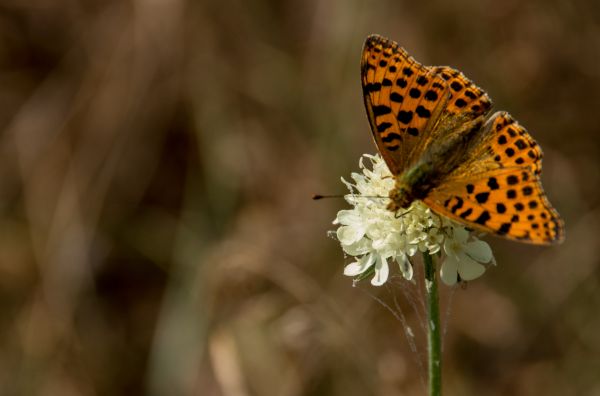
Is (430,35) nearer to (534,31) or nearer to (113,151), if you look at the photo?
(534,31)

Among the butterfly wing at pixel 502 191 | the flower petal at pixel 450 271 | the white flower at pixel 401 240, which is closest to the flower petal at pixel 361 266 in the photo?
the white flower at pixel 401 240

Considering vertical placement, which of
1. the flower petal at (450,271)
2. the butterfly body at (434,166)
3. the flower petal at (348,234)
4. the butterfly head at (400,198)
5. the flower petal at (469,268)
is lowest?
the flower petal at (348,234)

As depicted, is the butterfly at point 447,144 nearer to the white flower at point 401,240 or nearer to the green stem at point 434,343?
the white flower at point 401,240

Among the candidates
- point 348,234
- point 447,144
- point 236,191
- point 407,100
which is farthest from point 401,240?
point 236,191

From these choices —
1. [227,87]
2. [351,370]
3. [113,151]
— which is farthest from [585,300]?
[113,151]

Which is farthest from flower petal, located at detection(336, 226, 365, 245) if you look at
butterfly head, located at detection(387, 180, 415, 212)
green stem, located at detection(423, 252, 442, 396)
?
green stem, located at detection(423, 252, 442, 396)

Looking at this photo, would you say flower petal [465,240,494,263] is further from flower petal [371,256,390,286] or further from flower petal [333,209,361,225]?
flower petal [333,209,361,225]
